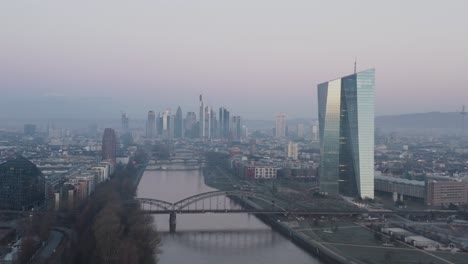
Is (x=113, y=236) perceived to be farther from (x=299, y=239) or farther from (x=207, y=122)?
(x=207, y=122)

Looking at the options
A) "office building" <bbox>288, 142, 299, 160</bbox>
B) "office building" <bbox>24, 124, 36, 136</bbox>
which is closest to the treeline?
"office building" <bbox>288, 142, 299, 160</bbox>

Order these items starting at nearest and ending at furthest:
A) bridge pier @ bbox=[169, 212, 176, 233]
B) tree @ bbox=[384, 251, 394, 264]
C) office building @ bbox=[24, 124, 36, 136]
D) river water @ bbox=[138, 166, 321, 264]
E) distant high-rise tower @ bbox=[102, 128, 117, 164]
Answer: tree @ bbox=[384, 251, 394, 264] < river water @ bbox=[138, 166, 321, 264] < bridge pier @ bbox=[169, 212, 176, 233] < distant high-rise tower @ bbox=[102, 128, 117, 164] < office building @ bbox=[24, 124, 36, 136]

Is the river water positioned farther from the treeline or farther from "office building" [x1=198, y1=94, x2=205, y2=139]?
"office building" [x1=198, y1=94, x2=205, y2=139]

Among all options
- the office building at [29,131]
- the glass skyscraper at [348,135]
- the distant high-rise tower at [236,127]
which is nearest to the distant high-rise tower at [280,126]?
the distant high-rise tower at [236,127]

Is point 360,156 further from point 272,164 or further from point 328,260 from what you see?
point 272,164

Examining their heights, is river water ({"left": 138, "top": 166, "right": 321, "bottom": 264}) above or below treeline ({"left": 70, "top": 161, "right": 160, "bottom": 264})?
below
